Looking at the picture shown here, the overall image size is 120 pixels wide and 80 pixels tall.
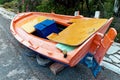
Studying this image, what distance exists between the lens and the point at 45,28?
3820 millimetres

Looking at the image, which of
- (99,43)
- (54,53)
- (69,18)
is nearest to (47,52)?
(54,53)

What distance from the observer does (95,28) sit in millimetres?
3297

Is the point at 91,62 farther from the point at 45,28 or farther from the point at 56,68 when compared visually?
the point at 45,28

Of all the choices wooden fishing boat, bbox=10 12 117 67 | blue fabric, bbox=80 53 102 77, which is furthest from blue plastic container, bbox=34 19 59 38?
blue fabric, bbox=80 53 102 77

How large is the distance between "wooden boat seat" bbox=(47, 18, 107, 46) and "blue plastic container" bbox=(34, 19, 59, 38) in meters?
0.29

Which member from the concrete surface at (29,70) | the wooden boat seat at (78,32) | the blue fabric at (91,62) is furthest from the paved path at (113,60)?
the wooden boat seat at (78,32)

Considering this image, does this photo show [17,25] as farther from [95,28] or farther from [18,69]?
[95,28]

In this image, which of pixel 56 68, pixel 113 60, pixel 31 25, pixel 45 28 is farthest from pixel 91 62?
pixel 31 25

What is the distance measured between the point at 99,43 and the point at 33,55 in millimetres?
1661

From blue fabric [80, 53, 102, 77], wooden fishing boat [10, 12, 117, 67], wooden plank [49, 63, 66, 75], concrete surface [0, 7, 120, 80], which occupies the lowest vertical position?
concrete surface [0, 7, 120, 80]

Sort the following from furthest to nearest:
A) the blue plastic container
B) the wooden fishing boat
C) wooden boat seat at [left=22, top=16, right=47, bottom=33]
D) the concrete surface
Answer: wooden boat seat at [left=22, top=16, right=47, bottom=33], the blue plastic container, the concrete surface, the wooden fishing boat

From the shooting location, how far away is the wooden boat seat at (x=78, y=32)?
3115mm

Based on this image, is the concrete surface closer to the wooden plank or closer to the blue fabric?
the wooden plank

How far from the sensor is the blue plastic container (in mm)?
3815
